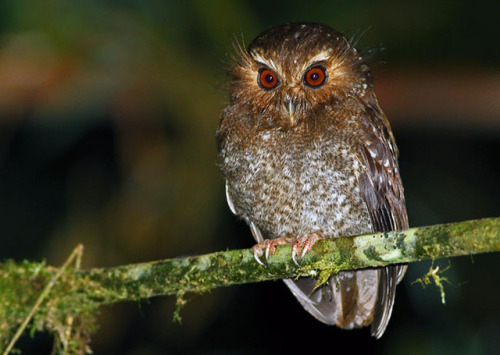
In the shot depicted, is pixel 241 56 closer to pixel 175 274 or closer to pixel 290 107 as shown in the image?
pixel 290 107

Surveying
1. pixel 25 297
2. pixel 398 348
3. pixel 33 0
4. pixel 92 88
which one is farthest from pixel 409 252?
pixel 33 0

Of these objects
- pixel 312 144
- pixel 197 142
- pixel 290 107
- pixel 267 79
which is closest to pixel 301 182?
pixel 312 144

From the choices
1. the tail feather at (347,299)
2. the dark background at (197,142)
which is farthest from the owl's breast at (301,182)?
the dark background at (197,142)

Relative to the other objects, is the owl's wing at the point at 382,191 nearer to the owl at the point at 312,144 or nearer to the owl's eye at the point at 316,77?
the owl at the point at 312,144

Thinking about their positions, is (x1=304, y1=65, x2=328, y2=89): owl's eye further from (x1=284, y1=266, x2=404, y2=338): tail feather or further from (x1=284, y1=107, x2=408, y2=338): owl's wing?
(x1=284, y1=266, x2=404, y2=338): tail feather

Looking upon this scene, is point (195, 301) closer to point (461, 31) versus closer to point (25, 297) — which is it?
point (25, 297)

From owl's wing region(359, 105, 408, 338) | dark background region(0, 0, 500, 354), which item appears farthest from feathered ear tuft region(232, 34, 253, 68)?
owl's wing region(359, 105, 408, 338)

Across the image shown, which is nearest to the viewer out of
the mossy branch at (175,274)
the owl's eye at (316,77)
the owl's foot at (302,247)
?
the mossy branch at (175,274)
